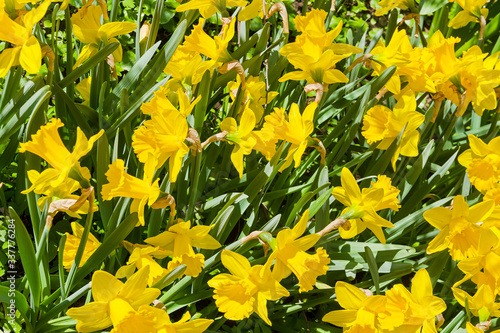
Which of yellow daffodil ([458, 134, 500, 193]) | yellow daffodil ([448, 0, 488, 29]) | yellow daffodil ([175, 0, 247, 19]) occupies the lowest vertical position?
yellow daffodil ([458, 134, 500, 193])

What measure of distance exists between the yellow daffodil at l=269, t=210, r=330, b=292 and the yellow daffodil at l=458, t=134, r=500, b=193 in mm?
528

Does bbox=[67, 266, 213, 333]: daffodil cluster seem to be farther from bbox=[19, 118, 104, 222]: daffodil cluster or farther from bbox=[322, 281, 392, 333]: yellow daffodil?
bbox=[322, 281, 392, 333]: yellow daffodil

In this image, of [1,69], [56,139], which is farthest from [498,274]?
[1,69]

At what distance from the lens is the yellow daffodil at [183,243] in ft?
3.54

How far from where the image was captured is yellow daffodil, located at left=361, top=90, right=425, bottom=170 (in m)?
1.33

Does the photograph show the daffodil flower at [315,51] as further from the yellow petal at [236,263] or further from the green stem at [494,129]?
the green stem at [494,129]

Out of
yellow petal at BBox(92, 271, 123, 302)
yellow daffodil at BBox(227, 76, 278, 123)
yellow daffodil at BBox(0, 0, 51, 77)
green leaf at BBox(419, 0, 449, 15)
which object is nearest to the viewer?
yellow petal at BBox(92, 271, 123, 302)

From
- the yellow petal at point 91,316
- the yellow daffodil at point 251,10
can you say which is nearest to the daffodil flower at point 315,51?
the yellow daffodil at point 251,10

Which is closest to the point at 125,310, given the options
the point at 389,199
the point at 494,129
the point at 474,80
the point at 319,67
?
the point at 389,199

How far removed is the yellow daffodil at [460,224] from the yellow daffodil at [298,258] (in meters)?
0.33

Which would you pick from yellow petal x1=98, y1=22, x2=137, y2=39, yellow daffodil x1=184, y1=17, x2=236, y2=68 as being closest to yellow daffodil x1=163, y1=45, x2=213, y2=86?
yellow daffodil x1=184, y1=17, x2=236, y2=68

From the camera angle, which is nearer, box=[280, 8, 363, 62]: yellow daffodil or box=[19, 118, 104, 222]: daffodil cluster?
box=[19, 118, 104, 222]: daffodil cluster

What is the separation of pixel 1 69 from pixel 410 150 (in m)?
1.07

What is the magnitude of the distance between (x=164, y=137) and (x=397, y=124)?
675mm
